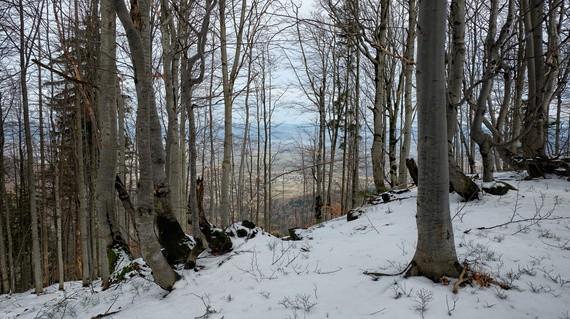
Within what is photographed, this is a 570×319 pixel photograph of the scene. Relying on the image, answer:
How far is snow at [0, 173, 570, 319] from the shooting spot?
2.37 meters

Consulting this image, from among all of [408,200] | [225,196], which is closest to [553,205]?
[408,200]

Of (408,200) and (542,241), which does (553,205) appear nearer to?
(542,241)

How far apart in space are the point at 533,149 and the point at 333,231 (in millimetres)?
4612

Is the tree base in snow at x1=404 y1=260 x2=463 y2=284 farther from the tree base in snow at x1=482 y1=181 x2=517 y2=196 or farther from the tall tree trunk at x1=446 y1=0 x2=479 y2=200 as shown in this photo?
the tree base in snow at x1=482 y1=181 x2=517 y2=196

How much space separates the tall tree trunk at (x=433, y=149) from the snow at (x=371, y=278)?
10.1 inches

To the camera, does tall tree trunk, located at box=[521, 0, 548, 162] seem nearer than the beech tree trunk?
No

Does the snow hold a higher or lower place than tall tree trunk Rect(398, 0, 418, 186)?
lower

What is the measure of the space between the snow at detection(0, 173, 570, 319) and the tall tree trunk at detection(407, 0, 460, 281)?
0.26 metres

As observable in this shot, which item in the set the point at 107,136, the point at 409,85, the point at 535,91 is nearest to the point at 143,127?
the point at 107,136

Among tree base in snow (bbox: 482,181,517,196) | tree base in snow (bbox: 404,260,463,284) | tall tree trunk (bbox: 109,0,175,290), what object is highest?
tall tree trunk (bbox: 109,0,175,290)

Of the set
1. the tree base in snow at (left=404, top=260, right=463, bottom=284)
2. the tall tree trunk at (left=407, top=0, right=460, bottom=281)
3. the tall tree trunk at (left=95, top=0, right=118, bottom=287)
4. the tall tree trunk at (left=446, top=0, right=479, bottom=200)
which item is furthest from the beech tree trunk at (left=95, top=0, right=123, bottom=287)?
the tall tree trunk at (left=446, top=0, right=479, bottom=200)

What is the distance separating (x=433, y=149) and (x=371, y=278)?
1.36 m

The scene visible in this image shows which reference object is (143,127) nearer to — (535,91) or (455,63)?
(455,63)

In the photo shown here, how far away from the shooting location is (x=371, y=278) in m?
2.94
